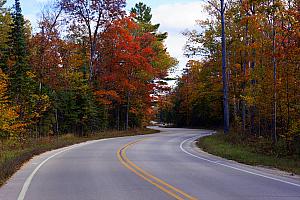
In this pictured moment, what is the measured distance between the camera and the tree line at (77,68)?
3303 centimetres

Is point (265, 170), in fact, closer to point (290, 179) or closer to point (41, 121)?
point (290, 179)

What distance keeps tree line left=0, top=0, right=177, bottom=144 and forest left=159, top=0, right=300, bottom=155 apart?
23.7 feet

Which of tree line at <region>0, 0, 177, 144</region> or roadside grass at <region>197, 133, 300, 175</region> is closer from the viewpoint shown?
roadside grass at <region>197, 133, 300, 175</region>

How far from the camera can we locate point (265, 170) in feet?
49.1

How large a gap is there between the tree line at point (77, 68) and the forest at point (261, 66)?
23.7 ft

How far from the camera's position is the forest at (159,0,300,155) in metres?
19.6

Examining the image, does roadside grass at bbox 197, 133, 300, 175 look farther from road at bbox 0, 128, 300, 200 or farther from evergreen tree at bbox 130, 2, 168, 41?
evergreen tree at bbox 130, 2, 168, 41

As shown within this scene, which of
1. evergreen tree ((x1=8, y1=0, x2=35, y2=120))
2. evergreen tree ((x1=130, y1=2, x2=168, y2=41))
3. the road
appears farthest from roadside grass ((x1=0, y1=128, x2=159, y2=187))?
evergreen tree ((x1=130, y1=2, x2=168, y2=41))

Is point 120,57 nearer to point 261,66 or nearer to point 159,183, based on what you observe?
point 261,66

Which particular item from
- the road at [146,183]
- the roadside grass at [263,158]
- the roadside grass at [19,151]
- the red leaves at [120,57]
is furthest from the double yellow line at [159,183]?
the red leaves at [120,57]

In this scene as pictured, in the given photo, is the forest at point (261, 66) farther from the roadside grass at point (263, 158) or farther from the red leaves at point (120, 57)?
the red leaves at point (120, 57)

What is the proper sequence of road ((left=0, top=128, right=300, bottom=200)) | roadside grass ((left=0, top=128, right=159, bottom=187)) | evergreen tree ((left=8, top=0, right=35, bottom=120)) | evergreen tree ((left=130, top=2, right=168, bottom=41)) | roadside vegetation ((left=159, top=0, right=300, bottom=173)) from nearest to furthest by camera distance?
road ((left=0, top=128, right=300, bottom=200)) → roadside grass ((left=0, top=128, right=159, bottom=187)) → roadside vegetation ((left=159, top=0, right=300, bottom=173)) → evergreen tree ((left=8, top=0, right=35, bottom=120)) → evergreen tree ((left=130, top=2, right=168, bottom=41))

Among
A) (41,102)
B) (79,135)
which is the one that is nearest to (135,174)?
(41,102)

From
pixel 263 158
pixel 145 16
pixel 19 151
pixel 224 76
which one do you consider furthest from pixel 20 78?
pixel 145 16
